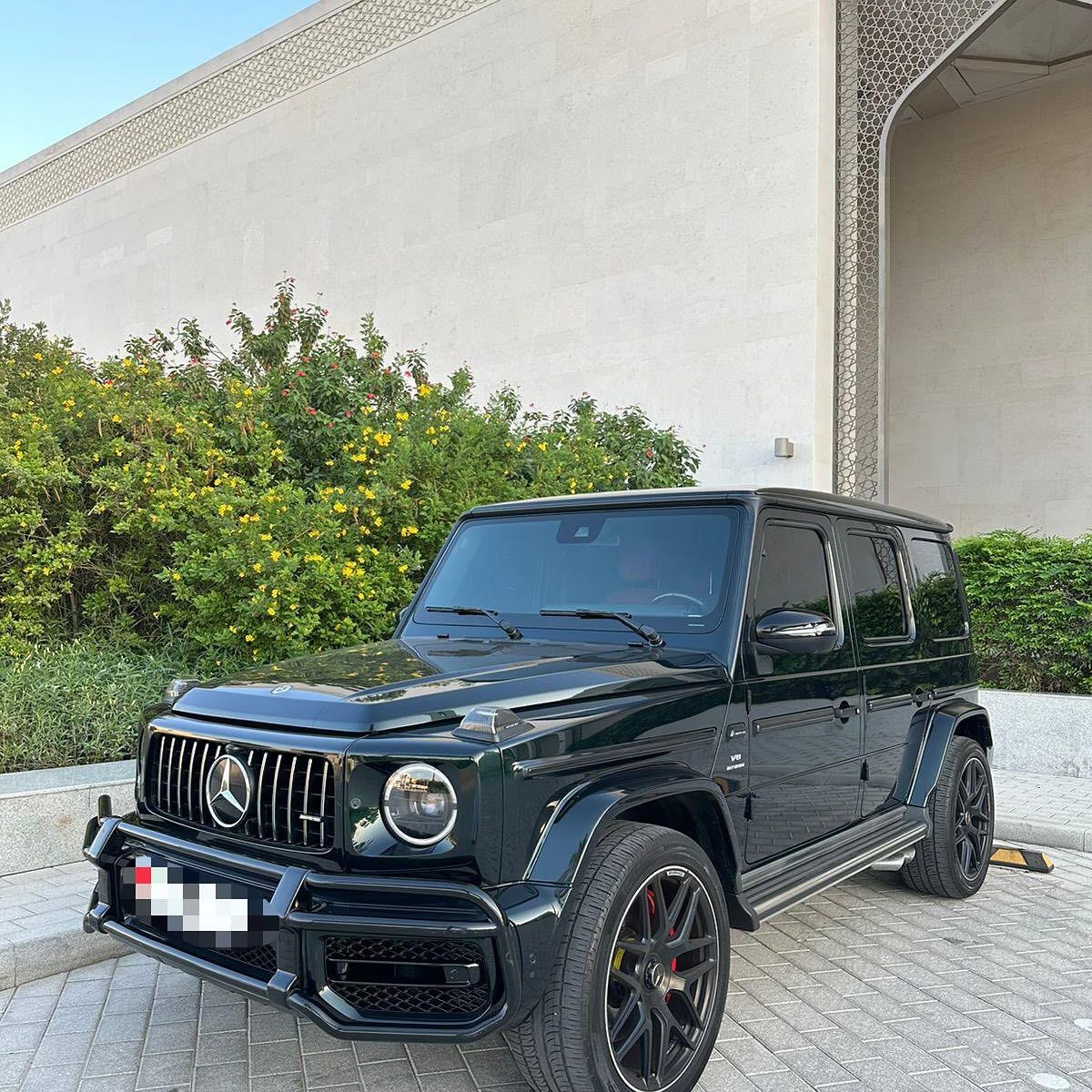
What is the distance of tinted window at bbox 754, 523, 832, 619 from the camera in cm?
400

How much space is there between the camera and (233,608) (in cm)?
715

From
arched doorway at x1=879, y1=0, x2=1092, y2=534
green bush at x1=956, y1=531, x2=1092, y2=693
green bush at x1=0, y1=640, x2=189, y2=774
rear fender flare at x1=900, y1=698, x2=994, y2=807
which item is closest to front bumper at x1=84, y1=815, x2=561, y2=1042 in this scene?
rear fender flare at x1=900, y1=698, x2=994, y2=807

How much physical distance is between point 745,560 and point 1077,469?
14804mm

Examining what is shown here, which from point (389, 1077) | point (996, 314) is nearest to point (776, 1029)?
point (389, 1077)

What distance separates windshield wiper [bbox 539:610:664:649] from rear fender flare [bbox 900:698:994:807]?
6.12 feet

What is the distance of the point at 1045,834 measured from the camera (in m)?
6.61

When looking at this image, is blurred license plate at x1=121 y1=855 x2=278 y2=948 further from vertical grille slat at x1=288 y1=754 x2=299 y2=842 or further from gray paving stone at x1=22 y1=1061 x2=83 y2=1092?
gray paving stone at x1=22 y1=1061 x2=83 y2=1092

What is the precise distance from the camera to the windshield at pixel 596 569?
3.95m

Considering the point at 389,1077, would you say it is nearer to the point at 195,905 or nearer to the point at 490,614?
the point at 195,905

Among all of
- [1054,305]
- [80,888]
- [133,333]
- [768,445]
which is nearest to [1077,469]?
[1054,305]

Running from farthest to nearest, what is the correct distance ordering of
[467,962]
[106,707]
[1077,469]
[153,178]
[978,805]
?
[153,178]
[1077,469]
[106,707]
[978,805]
[467,962]

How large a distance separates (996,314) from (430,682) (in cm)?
1693

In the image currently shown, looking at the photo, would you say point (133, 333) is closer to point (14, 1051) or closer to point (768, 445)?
point (768, 445)

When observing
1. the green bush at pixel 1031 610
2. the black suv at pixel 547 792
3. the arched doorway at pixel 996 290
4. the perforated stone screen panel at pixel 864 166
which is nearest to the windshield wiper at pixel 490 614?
the black suv at pixel 547 792
